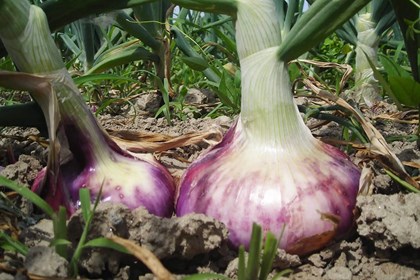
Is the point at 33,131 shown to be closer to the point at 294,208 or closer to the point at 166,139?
the point at 166,139

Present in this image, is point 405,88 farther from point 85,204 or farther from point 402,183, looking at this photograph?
point 85,204

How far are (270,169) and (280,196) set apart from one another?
0.05 meters

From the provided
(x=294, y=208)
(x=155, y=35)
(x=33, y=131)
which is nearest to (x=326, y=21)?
(x=294, y=208)

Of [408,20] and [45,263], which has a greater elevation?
[408,20]

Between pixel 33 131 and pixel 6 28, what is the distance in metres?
A: 0.70

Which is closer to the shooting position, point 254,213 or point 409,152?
point 254,213

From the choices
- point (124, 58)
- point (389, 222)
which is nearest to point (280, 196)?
point (389, 222)

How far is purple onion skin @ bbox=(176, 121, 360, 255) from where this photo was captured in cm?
94

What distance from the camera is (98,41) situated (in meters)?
3.01

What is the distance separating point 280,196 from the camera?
37.3 inches

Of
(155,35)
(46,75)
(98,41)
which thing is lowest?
(98,41)

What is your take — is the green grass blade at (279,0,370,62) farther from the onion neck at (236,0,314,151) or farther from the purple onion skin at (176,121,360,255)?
the purple onion skin at (176,121,360,255)

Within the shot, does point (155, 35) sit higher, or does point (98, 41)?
point (155, 35)

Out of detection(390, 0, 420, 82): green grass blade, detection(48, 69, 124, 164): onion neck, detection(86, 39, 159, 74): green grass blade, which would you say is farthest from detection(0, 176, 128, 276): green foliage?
detection(86, 39, 159, 74): green grass blade
